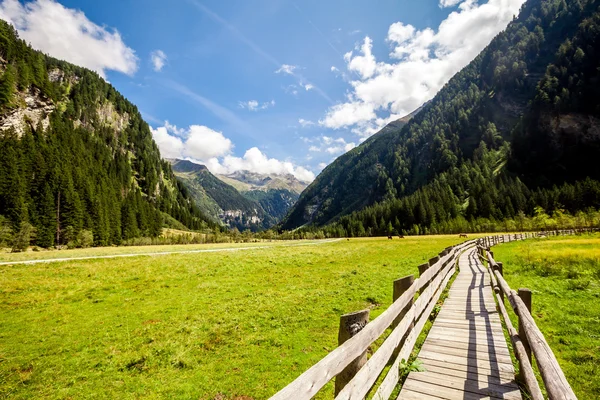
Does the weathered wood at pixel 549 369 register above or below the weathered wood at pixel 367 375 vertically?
above

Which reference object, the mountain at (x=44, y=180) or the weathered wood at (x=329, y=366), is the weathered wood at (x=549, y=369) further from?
the mountain at (x=44, y=180)

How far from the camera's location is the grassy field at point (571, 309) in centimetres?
700

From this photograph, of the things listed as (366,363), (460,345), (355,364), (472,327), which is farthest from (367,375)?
(472,327)

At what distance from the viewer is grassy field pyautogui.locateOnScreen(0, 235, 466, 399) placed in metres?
7.70

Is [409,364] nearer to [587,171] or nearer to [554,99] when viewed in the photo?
[587,171]

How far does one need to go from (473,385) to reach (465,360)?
134 centimetres

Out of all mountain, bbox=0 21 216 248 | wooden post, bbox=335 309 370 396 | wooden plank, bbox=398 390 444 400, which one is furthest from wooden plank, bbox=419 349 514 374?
mountain, bbox=0 21 216 248

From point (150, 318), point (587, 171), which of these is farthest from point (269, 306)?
point (587, 171)

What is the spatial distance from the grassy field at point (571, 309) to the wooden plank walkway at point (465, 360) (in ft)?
5.08

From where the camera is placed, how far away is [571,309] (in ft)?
38.3

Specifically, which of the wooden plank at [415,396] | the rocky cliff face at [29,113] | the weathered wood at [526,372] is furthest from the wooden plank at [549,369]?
the rocky cliff face at [29,113]

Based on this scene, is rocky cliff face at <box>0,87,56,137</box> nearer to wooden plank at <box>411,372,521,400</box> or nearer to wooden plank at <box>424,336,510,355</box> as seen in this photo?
wooden plank at <box>424,336,510,355</box>

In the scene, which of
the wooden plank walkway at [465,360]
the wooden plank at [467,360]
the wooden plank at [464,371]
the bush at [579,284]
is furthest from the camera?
the bush at [579,284]

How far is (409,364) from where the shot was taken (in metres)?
6.37
